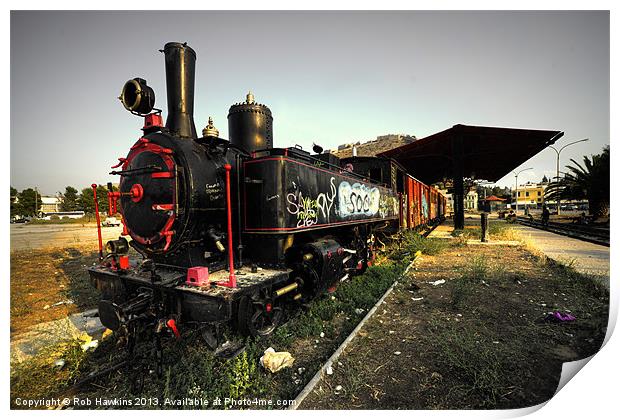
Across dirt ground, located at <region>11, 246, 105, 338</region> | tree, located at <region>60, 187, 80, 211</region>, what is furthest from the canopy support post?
tree, located at <region>60, 187, 80, 211</region>

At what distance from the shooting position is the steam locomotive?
3.08 m

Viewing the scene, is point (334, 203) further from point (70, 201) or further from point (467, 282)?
point (70, 201)

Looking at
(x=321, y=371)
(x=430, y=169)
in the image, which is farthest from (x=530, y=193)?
(x=321, y=371)

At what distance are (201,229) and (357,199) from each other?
12.4 ft

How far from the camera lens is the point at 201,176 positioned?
3.52 m

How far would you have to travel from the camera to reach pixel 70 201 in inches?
1649

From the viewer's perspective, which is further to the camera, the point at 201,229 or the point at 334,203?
the point at 334,203

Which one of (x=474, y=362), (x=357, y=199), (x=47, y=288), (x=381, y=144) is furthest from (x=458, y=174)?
(x=381, y=144)

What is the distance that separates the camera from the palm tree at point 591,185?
4.54 metres

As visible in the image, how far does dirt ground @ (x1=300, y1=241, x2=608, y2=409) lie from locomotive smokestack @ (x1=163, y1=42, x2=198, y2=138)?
3.78 m

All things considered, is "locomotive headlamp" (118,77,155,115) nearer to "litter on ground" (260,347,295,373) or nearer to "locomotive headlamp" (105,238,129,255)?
"locomotive headlamp" (105,238,129,255)

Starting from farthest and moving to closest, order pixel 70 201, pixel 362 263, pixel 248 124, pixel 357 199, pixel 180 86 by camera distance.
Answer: pixel 70 201 < pixel 362 263 < pixel 357 199 < pixel 248 124 < pixel 180 86

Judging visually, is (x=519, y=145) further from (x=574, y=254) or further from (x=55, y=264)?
(x=55, y=264)

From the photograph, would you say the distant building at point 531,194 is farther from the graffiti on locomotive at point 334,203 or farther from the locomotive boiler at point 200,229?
the locomotive boiler at point 200,229
